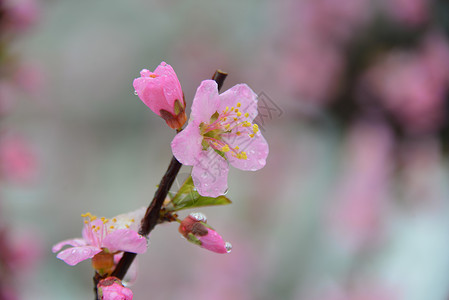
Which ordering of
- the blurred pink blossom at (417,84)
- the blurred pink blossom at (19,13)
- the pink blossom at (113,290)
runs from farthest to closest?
the blurred pink blossom at (417,84) < the blurred pink blossom at (19,13) < the pink blossom at (113,290)

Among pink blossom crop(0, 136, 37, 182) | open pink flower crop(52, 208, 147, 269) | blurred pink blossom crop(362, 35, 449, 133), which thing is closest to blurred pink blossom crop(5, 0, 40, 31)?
pink blossom crop(0, 136, 37, 182)

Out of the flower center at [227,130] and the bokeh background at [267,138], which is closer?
the flower center at [227,130]

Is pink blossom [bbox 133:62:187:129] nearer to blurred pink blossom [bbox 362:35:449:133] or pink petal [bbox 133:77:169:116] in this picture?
pink petal [bbox 133:77:169:116]

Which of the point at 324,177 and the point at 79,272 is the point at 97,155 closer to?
the point at 79,272

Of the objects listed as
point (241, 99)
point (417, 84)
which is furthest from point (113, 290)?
point (417, 84)

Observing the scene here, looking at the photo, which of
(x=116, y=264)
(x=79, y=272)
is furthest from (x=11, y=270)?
(x=79, y=272)

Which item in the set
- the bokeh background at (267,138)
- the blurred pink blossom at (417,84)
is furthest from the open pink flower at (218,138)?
the blurred pink blossom at (417,84)

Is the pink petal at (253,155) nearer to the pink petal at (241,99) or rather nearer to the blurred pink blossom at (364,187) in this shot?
the pink petal at (241,99)
